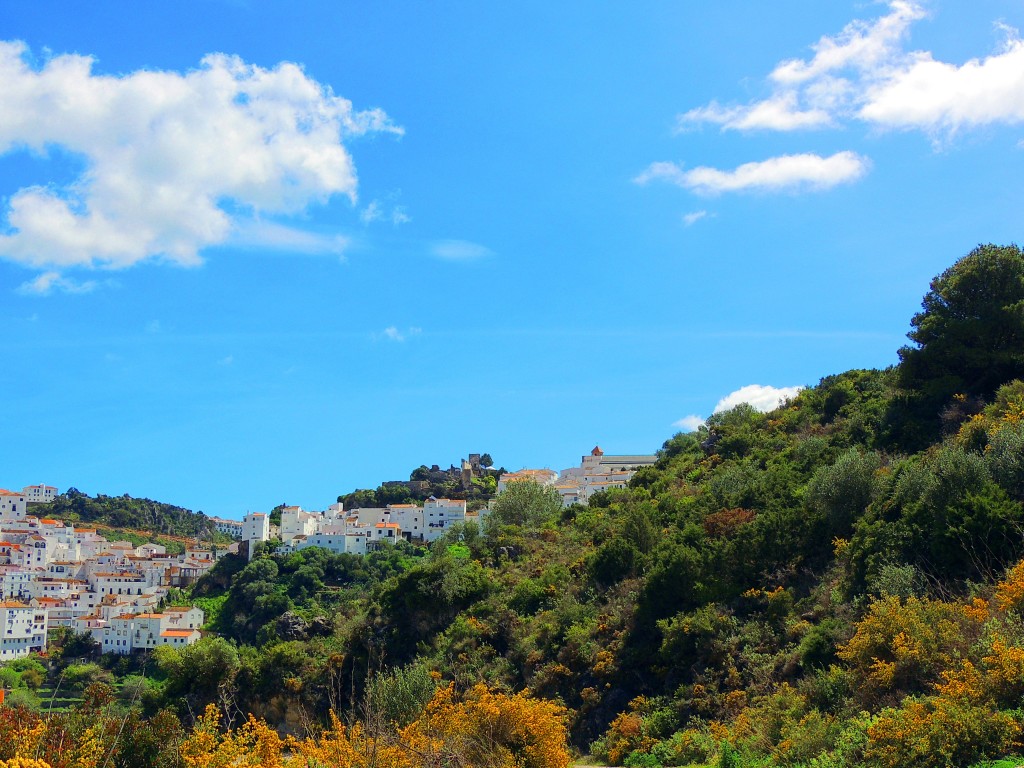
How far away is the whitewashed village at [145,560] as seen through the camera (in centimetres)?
7906

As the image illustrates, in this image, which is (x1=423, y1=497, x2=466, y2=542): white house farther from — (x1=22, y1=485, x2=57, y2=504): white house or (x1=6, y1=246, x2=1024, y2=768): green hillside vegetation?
(x1=22, y1=485, x2=57, y2=504): white house

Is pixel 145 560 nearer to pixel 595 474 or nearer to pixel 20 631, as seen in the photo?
pixel 20 631

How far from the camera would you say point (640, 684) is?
947 inches

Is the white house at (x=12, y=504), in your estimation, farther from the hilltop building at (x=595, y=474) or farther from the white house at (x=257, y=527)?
the hilltop building at (x=595, y=474)

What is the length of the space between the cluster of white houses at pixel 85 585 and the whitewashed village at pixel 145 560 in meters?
0.10

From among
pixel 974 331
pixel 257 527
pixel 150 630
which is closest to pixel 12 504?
pixel 257 527

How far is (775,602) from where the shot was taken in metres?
22.8

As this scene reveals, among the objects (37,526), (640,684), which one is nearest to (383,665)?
(640,684)

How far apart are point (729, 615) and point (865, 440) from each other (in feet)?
33.2

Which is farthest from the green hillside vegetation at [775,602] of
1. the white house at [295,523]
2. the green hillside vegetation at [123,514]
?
the green hillside vegetation at [123,514]

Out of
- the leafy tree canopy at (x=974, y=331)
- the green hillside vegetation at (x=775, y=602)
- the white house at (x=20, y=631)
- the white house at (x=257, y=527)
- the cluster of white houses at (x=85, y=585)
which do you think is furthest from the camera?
the white house at (x=257, y=527)

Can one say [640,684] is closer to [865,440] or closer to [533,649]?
[533,649]

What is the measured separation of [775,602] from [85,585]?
92.6 m

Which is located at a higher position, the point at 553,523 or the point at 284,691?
the point at 553,523
